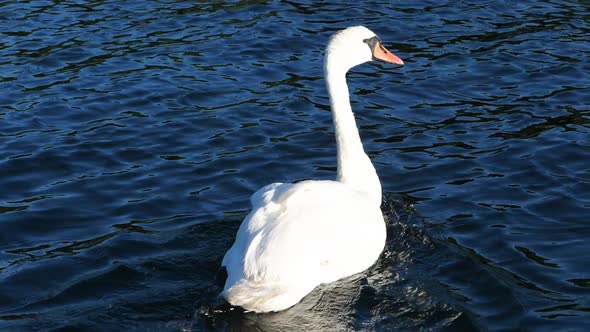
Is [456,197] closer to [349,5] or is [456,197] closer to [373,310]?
[373,310]

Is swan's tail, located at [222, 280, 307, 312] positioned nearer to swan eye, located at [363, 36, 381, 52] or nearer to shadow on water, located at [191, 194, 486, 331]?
shadow on water, located at [191, 194, 486, 331]

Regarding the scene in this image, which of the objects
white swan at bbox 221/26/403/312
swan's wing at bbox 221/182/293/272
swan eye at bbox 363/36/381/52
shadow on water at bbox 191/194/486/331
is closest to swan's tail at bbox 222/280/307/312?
white swan at bbox 221/26/403/312

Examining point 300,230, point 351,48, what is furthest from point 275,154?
point 300,230

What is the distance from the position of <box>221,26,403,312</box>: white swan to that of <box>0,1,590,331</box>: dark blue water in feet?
0.77

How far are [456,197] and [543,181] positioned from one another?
978mm

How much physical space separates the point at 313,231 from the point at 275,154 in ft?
10.6

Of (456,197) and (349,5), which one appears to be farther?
(349,5)

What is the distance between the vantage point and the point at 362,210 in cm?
844

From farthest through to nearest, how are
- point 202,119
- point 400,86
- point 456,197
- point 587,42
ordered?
point 587,42
point 400,86
point 202,119
point 456,197

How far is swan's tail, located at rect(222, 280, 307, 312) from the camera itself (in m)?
7.26

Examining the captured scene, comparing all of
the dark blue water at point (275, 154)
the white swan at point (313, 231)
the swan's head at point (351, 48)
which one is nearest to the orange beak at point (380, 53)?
the swan's head at point (351, 48)

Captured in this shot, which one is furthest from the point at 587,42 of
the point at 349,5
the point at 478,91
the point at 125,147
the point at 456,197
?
the point at 125,147

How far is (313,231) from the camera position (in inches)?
310

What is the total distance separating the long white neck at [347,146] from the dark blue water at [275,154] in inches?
21.1
